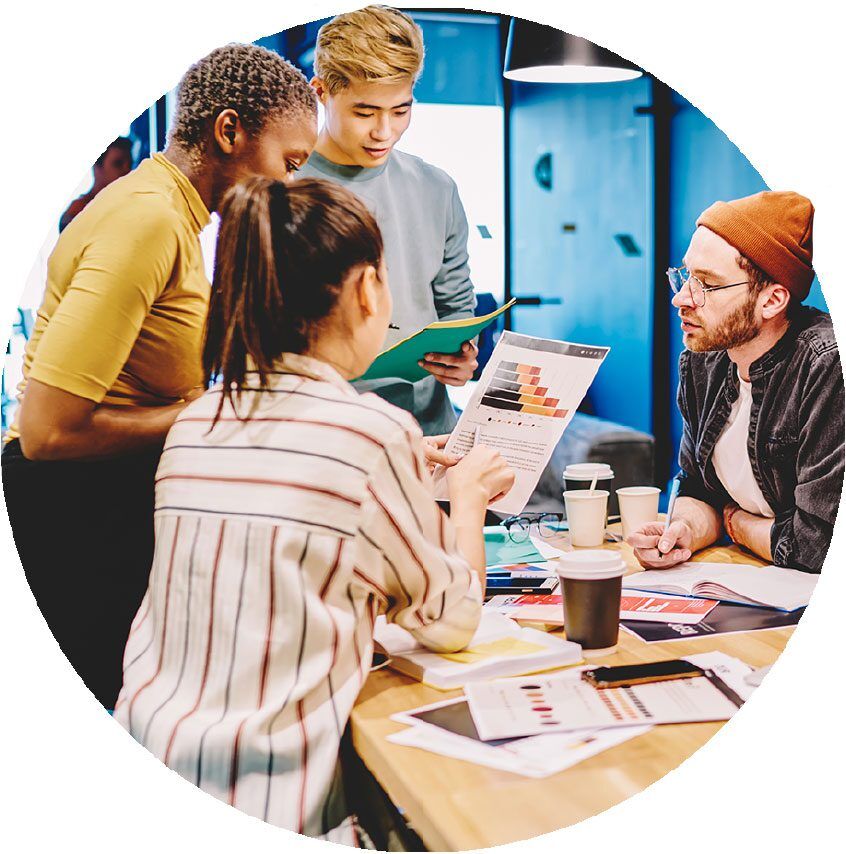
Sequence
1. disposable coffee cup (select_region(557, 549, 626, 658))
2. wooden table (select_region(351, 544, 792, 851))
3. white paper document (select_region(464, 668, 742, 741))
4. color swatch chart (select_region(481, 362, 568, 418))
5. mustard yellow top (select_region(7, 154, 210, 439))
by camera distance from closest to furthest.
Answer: wooden table (select_region(351, 544, 792, 851))
white paper document (select_region(464, 668, 742, 741))
disposable coffee cup (select_region(557, 549, 626, 658))
mustard yellow top (select_region(7, 154, 210, 439))
color swatch chart (select_region(481, 362, 568, 418))

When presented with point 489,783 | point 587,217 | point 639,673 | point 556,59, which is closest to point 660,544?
point 639,673

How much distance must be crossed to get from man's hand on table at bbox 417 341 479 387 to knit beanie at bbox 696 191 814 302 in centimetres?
48

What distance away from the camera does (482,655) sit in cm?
147

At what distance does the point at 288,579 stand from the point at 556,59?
101cm

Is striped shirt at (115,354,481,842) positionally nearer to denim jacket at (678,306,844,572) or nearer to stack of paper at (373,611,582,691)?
stack of paper at (373,611,582,691)

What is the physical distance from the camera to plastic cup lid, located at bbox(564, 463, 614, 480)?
184cm

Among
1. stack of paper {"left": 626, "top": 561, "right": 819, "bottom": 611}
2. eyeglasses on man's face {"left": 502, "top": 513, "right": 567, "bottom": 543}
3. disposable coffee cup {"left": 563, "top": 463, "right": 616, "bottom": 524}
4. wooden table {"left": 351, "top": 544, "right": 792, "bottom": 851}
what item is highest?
disposable coffee cup {"left": 563, "top": 463, "right": 616, "bottom": 524}

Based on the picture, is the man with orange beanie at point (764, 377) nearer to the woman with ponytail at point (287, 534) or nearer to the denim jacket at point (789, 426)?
→ the denim jacket at point (789, 426)

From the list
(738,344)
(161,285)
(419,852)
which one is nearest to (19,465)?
(161,285)

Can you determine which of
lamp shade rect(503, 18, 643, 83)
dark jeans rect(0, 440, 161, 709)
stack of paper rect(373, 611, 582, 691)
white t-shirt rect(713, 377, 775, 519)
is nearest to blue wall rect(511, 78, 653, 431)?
lamp shade rect(503, 18, 643, 83)

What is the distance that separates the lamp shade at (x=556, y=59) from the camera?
70.0 inches

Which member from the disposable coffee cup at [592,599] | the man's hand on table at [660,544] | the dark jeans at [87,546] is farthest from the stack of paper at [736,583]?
the dark jeans at [87,546]

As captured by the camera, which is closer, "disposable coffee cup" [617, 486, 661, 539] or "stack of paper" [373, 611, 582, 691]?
"stack of paper" [373, 611, 582, 691]

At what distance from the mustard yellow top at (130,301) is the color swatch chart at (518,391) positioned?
478 mm
